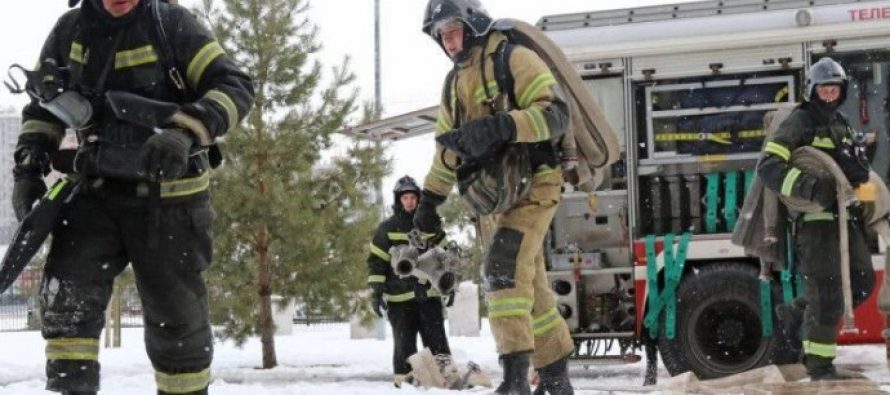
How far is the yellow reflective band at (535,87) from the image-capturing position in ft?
17.0

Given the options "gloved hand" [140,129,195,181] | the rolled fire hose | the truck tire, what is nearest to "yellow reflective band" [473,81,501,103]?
"gloved hand" [140,129,195,181]

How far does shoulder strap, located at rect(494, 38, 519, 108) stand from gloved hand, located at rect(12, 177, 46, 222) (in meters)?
2.04

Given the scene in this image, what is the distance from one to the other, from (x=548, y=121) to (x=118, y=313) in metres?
10.9

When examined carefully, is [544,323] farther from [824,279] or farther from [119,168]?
[119,168]

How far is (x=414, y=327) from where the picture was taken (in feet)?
30.9

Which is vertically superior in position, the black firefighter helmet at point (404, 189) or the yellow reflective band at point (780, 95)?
the yellow reflective band at point (780, 95)

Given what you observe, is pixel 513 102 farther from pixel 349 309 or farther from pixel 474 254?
pixel 474 254

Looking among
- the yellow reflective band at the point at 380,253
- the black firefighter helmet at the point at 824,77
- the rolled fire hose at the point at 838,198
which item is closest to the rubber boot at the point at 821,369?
the rolled fire hose at the point at 838,198

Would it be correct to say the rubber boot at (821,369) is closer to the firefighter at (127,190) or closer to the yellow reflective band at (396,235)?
the firefighter at (127,190)

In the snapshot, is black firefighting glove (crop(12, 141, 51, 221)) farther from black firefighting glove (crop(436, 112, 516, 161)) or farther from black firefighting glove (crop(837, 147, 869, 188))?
black firefighting glove (crop(837, 147, 869, 188))

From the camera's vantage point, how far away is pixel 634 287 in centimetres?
869

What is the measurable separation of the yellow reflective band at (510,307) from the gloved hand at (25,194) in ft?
6.22

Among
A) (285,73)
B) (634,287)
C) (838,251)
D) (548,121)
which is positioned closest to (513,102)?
(548,121)

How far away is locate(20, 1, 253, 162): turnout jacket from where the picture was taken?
13.3 ft
